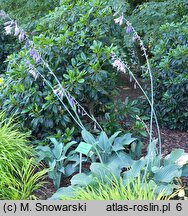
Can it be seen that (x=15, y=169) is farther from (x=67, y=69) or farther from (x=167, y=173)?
(x=167, y=173)

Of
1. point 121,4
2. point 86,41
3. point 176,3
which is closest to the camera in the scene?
point 86,41

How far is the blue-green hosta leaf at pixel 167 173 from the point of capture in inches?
113

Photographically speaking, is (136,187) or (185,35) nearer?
(136,187)

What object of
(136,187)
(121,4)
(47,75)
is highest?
(121,4)

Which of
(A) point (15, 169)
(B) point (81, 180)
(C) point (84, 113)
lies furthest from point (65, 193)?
(C) point (84, 113)

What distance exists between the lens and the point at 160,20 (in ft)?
17.5

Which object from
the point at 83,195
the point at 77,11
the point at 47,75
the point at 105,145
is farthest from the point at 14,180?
the point at 77,11

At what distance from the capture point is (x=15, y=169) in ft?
10.6

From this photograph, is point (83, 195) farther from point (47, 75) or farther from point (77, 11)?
point (77, 11)

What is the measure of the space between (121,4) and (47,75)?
1627 millimetres

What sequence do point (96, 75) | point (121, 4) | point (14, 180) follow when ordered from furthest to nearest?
1. point (121, 4)
2. point (96, 75)
3. point (14, 180)

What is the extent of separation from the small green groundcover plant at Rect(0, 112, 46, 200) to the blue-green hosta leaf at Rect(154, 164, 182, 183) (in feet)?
3.25

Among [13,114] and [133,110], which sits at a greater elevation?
[13,114]

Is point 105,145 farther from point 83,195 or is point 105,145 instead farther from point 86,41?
point 86,41
